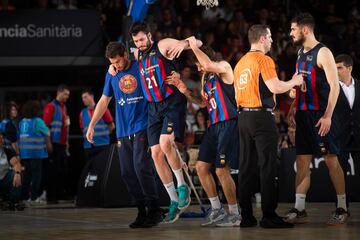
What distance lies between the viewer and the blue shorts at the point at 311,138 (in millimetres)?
10648

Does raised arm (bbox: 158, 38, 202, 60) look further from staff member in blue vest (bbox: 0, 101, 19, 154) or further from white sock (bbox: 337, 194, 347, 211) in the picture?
staff member in blue vest (bbox: 0, 101, 19, 154)

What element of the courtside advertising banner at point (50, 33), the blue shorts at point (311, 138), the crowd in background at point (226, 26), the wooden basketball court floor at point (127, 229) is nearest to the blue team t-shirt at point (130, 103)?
the wooden basketball court floor at point (127, 229)

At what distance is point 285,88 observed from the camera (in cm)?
968

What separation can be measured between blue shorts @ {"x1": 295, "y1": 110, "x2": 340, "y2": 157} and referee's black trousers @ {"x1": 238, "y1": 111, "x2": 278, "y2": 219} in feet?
2.81

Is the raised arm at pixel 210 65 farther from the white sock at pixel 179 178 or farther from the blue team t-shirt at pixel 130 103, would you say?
the white sock at pixel 179 178

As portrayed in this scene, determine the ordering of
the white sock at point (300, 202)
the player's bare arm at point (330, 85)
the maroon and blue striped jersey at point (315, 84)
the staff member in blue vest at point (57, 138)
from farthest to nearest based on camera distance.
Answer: the staff member in blue vest at point (57, 138) < the white sock at point (300, 202) < the maroon and blue striped jersey at point (315, 84) < the player's bare arm at point (330, 85)

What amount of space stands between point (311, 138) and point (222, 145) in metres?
1.11

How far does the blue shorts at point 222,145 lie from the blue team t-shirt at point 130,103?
81 cm

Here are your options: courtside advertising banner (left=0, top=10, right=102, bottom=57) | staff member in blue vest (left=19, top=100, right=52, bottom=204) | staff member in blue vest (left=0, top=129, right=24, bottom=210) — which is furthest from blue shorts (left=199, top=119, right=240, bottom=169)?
courtside advertising banner (left=0, top=10, right=102, bottom=57)

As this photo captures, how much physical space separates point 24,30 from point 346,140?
917 centimetres

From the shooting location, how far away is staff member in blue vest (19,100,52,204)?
16.5 metres

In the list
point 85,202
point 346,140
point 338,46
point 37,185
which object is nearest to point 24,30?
point 37,185

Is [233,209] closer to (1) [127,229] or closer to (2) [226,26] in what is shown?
(1) [127,229]

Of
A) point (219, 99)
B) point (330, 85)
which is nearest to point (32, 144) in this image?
point (219, 99)
